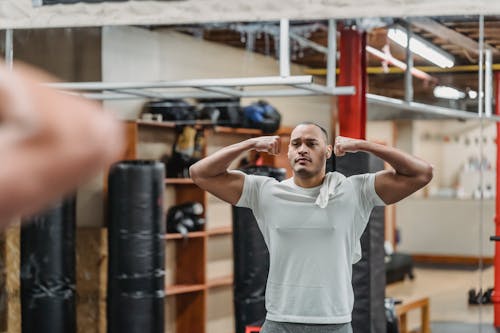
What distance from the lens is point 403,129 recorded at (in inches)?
382

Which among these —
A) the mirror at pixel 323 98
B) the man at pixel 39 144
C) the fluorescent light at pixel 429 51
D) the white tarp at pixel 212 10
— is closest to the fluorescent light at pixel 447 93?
the mirror at pixel 323 98

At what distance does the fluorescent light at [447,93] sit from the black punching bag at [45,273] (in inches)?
104

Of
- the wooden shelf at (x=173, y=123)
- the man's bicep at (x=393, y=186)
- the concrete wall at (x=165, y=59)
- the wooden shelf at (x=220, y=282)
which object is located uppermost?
the concrete wall at (x=165, y=59)

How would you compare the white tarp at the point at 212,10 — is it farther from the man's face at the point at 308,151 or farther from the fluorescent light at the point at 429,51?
the fluorescent light at the point at 429,51

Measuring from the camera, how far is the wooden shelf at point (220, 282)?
24.7ft

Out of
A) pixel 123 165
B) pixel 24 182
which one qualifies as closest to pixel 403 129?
pixel 123 165

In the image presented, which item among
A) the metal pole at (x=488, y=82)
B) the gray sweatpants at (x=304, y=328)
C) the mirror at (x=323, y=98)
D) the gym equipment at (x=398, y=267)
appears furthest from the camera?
the gym equipment at (x=398, y=267)

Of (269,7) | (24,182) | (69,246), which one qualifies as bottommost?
(69,246)

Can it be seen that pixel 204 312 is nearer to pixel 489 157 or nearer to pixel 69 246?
pixel 69 246

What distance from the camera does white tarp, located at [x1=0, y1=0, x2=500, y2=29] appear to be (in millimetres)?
3572

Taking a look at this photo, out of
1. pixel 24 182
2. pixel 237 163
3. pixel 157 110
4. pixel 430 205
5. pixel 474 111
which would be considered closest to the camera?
pixel 24 182

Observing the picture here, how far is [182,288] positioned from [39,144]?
664 cm

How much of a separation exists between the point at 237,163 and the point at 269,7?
167 inches

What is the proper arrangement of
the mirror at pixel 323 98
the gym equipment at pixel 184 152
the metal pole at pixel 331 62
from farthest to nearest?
the gym equipment at pixel 184 152 < the mirror at pixel 323 98 < the metal pole at pixel 331 62
